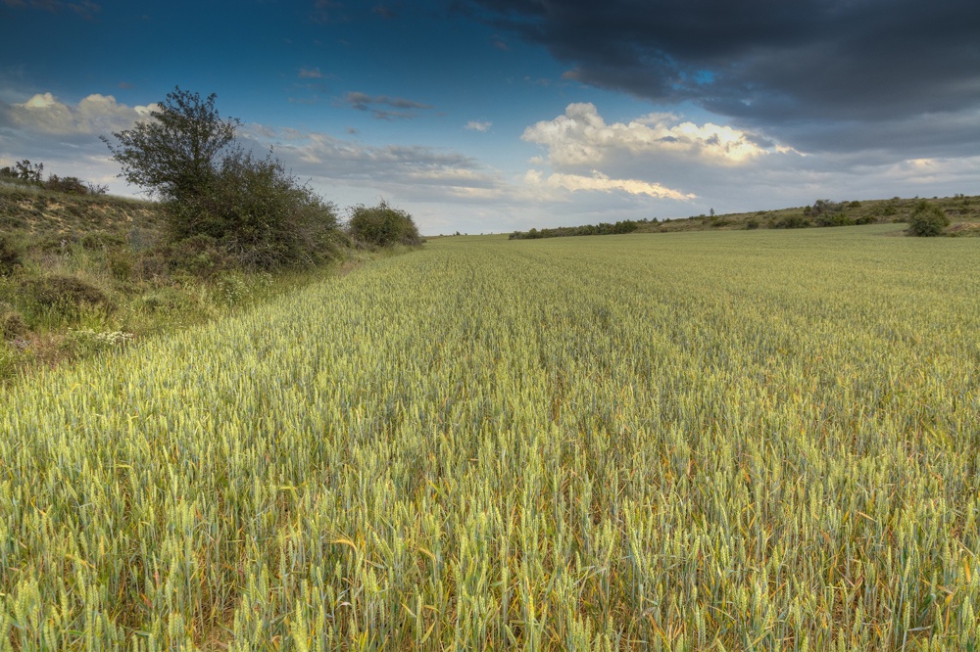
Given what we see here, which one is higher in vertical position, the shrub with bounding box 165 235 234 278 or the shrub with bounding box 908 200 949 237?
the shrub with bounding box 908 200 949 237

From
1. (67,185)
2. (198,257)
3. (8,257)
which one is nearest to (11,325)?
(8,257)

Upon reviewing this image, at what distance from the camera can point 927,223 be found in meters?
44.2

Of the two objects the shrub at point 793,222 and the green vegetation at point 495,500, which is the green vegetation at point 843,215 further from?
the green vegetation at point 495,500

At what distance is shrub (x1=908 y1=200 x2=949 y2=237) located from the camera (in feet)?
144

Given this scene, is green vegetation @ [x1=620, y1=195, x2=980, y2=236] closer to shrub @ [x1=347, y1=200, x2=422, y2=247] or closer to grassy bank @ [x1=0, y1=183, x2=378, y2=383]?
shrub @ [x1=347, y1=200, x2=422, y2=247]

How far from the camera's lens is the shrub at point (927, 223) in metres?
43.9

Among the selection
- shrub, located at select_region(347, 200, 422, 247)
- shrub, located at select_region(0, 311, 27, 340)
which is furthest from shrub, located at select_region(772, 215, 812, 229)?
shrub, located at select_region(0, 311, 27, 340)

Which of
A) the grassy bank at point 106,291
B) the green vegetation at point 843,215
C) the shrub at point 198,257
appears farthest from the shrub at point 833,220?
the shrub at point 198,257

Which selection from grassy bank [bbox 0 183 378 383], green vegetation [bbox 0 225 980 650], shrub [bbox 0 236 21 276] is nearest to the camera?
green vegetation [bbox 0 225 980 650]

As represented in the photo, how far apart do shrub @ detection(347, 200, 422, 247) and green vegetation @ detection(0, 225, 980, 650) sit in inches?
1710

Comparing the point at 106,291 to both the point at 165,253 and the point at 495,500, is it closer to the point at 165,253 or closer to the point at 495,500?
the point at 165,253

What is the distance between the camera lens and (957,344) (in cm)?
620

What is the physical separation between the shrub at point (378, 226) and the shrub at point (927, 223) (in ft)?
176

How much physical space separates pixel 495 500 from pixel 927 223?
61107 millimetres
